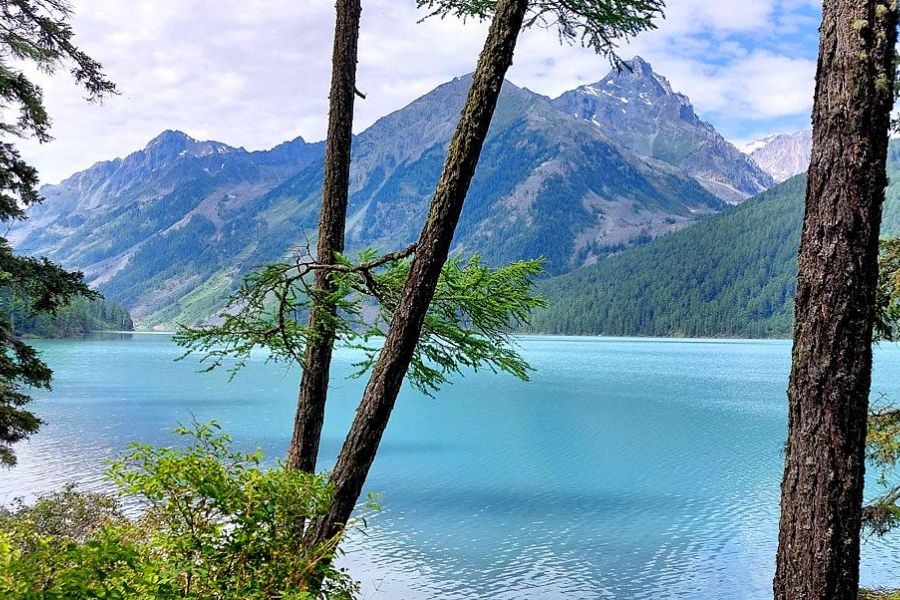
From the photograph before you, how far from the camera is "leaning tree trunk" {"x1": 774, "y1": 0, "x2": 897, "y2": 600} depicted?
3.30 meters

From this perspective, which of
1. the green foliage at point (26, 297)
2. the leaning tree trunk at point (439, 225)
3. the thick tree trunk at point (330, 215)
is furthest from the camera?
the green foliage at point (26, 297)

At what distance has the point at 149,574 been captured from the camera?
2936 mm

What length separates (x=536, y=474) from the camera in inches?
1104

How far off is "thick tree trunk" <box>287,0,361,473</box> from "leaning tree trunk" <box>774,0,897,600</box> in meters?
3.75

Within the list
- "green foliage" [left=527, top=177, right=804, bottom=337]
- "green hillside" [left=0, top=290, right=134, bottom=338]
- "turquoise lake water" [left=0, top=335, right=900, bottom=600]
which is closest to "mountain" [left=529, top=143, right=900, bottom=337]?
"green foliage" [left=527, top=177, right=804, bottom=337]

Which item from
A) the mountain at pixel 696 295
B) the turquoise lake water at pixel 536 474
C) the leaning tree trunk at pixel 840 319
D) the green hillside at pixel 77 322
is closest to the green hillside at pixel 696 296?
the mountain at pixel 696 295

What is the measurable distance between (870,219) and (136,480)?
347 cm

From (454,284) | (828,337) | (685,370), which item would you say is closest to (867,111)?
(828,337)

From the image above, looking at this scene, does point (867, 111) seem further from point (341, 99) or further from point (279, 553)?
point (341, 99)

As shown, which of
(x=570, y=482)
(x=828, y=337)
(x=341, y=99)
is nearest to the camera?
(x=828, y=337)

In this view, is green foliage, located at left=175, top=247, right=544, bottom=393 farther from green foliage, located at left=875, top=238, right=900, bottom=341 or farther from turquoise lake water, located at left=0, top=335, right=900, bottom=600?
turquoise lake water, located at left=0, top=335, right=900, bottom=600

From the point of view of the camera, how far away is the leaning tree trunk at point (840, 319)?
10.8 feet

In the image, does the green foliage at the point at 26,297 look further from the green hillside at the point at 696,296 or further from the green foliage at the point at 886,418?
the green hillside at the point at 696,296

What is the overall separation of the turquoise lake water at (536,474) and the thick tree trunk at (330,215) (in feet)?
22.0
